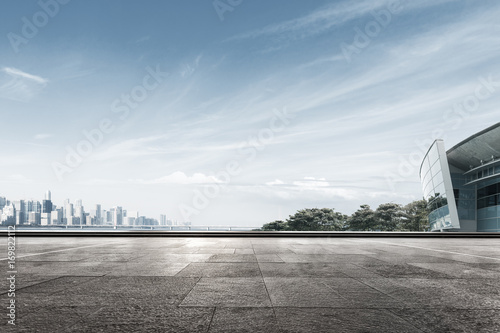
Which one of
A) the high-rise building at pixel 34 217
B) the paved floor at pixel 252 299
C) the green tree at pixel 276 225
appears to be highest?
the high-rise building at pixel 34 217

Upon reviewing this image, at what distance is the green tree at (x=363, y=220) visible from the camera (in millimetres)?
60094

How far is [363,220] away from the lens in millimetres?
60469

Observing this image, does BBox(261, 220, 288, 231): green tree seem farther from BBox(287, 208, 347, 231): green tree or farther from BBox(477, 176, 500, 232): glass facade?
BBox(477, 176, 500, 232): glass facade

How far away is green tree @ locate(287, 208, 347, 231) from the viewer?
208 ft

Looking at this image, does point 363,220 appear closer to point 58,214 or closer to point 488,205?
point 488,205

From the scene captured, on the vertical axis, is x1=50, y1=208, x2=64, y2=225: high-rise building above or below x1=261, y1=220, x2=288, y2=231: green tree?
above

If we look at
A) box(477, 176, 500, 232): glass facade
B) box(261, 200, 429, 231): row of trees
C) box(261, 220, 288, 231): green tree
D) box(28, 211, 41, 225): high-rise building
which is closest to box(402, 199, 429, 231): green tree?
box(261, 200, 429, 231): row of trees

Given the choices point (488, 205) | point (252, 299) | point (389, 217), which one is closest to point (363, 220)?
point (389, 217)

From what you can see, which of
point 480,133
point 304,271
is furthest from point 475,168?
point 304,271

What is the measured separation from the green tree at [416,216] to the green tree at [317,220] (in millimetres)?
10561

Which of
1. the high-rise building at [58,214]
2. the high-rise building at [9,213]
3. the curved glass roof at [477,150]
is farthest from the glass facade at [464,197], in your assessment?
the high-rise building at [58,214]

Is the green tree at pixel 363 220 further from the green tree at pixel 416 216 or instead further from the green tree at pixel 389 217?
the green tree at pixel 416 216

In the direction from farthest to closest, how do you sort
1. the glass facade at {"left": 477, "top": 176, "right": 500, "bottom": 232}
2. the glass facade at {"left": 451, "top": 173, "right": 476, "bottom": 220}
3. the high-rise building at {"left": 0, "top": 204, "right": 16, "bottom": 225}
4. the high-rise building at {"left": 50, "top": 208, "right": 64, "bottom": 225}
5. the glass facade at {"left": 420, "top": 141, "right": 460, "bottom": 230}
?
the high-rise building at {"left": 50, "top": 208, "right": 64, "bottom": 225} → the glass facade at {"left": 451, "top": 173, "right": 476, "bottom": 220} → the glass facade at {"left": 420, "top": 141, "right": 460, "bottom": 230} → the glass facade at {"left": 477, "top": 176, "right": 500, "bottom": 232} → the high-rise building at {"left": 0, "top": 204, "right": 16, "bottom": 225}

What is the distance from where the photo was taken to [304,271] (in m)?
7.40
